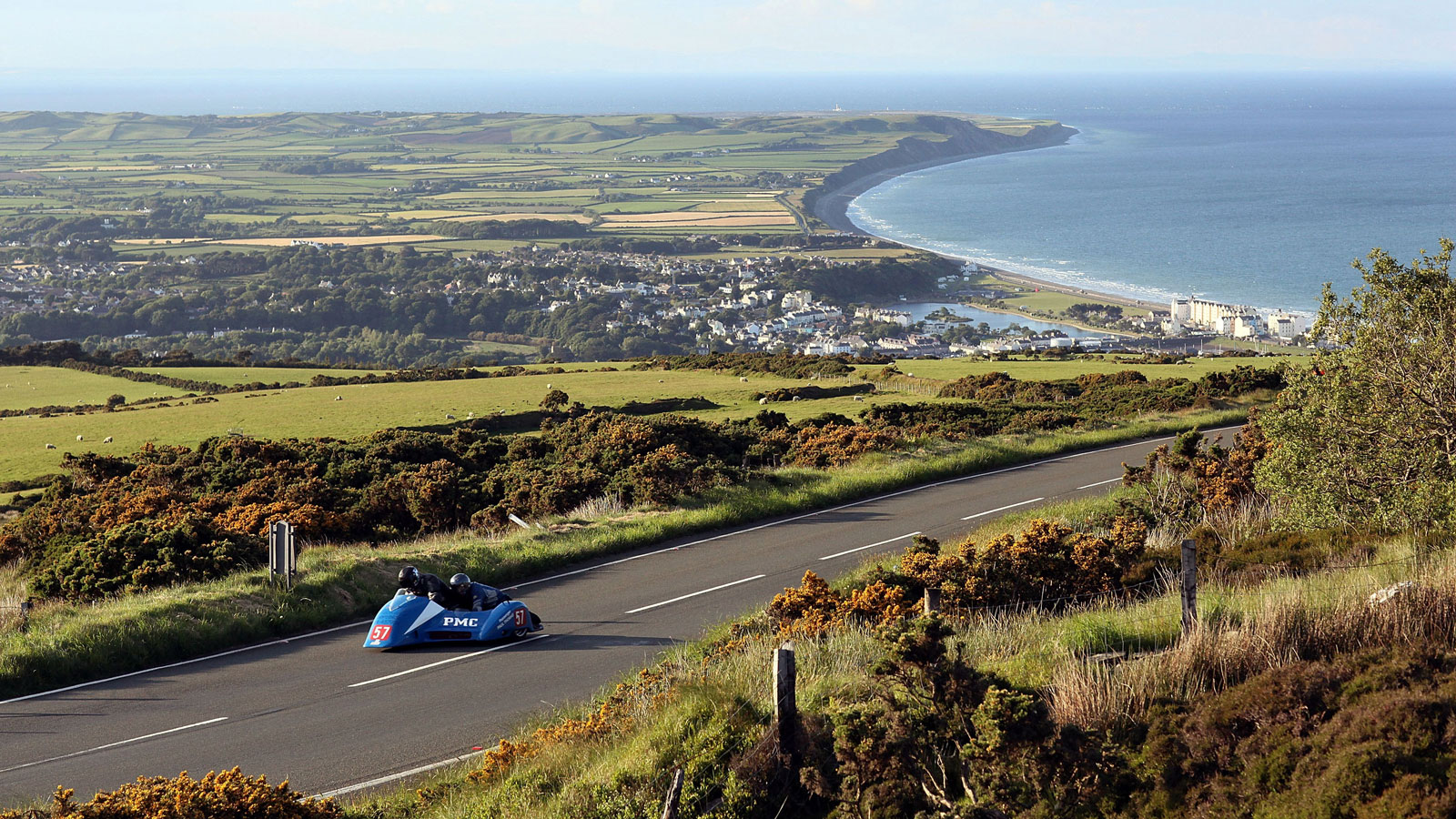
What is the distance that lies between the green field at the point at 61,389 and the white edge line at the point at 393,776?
41.0m

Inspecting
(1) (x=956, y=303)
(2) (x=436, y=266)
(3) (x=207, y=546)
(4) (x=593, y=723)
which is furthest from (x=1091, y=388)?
(2) (x=436, y=266)

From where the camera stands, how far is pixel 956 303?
11688 cm

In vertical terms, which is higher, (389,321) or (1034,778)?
(1034,778)

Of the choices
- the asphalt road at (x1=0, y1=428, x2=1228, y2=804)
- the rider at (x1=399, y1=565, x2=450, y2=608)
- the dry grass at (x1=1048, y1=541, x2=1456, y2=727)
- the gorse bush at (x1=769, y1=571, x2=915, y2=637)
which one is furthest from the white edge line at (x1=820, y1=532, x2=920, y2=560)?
the dry grass at (x1=1048, y1=541, x2=1456, y2=727)

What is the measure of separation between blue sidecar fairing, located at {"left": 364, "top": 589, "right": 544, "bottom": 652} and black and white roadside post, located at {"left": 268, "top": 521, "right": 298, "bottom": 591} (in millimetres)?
2271

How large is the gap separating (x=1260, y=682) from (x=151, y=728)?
9751 mm

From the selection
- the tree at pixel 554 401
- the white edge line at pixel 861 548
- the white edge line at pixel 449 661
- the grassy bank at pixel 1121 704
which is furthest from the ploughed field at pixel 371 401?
the grassy bank at pixel 1121 704

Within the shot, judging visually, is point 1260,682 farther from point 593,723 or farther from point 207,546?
point 207,546

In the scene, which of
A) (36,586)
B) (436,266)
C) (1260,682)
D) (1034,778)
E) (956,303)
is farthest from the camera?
(436,266)

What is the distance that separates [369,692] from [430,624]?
1.56 metres

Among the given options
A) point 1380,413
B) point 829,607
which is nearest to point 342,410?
point 829,607

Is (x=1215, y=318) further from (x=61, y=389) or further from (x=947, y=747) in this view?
(x=947, y=747)

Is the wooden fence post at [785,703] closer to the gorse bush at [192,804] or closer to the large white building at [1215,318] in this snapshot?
the gorse bush at [192,804]

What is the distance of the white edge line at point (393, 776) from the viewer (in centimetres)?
954
